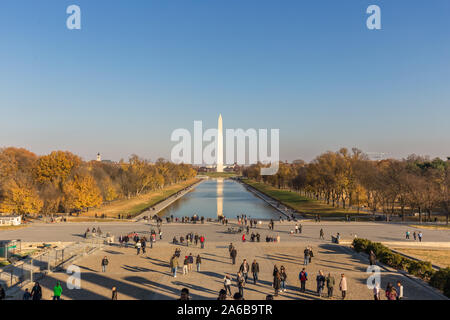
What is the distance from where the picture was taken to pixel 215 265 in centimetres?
2231

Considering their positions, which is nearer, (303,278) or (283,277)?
(303,278)

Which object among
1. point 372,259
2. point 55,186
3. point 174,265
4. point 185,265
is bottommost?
point 372,259

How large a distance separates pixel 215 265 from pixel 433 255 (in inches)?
746

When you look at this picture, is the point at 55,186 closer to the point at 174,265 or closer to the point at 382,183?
the point at 174,265

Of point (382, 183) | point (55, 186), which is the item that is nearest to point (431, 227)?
point (382, 183)

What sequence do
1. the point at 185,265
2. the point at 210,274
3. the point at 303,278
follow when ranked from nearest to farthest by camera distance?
the point at 303,278, the point at 185,265, the point at 210,274

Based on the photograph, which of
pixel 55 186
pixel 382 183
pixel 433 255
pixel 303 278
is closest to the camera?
pixel 303 278

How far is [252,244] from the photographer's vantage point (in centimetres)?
2977

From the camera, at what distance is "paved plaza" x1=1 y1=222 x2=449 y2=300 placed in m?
16.9

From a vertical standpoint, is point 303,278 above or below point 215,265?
above
